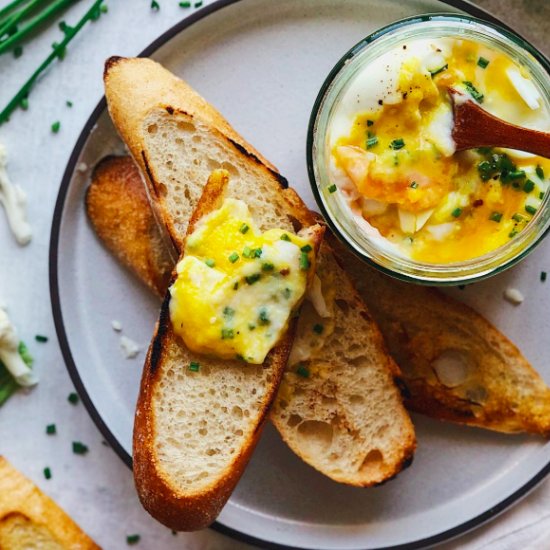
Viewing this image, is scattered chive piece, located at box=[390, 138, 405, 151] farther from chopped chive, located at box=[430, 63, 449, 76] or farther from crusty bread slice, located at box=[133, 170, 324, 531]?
crusty bread slice, located at box=[133, 170, 324, 531]

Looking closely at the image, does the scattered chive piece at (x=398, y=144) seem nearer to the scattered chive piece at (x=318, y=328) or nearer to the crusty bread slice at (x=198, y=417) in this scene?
the crusty bread slice at (x=198, y=417)

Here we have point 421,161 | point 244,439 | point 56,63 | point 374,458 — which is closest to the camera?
point 421,161

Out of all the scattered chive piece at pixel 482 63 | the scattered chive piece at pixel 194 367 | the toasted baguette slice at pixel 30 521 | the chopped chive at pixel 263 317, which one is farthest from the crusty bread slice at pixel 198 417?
the scattered chive piece at pixel 482 63

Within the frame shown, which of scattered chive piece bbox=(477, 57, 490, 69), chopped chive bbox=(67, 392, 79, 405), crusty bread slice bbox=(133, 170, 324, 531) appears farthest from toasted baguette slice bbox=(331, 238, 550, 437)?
chopped chive bbox=(67, 392, 79, 405)

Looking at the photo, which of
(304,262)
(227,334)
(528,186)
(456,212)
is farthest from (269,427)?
(528,186)

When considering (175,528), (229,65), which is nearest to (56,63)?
(229,65)

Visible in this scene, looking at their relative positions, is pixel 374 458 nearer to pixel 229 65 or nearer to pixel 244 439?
pixel 244 439

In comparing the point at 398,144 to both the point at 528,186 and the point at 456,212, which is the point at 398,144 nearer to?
the point at 456,212
